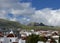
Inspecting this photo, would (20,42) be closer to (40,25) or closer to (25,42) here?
(25,42)

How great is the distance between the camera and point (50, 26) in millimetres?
199375

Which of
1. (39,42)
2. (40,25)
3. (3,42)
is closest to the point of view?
(39,42)

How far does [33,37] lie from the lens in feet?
161

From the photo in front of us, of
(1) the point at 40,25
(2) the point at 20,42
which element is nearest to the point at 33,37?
(2) the point at 20,42

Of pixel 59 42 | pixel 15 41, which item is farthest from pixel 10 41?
pixel 59 42

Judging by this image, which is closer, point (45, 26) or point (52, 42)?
point (52, 42)

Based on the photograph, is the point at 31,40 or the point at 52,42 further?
the point at 52,42

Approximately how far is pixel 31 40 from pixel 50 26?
5972 inches

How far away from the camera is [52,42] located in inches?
2087

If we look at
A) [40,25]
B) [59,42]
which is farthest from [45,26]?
[59,42]

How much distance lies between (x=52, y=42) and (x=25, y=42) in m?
5.67

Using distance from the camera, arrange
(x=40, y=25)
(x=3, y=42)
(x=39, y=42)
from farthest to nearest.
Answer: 1. (x=40, y=25)
2. (x=3, y=42)
3. (x=39, y=42)

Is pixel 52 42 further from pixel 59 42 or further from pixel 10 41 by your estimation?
pixel 10 41

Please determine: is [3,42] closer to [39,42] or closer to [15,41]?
[15,41]
